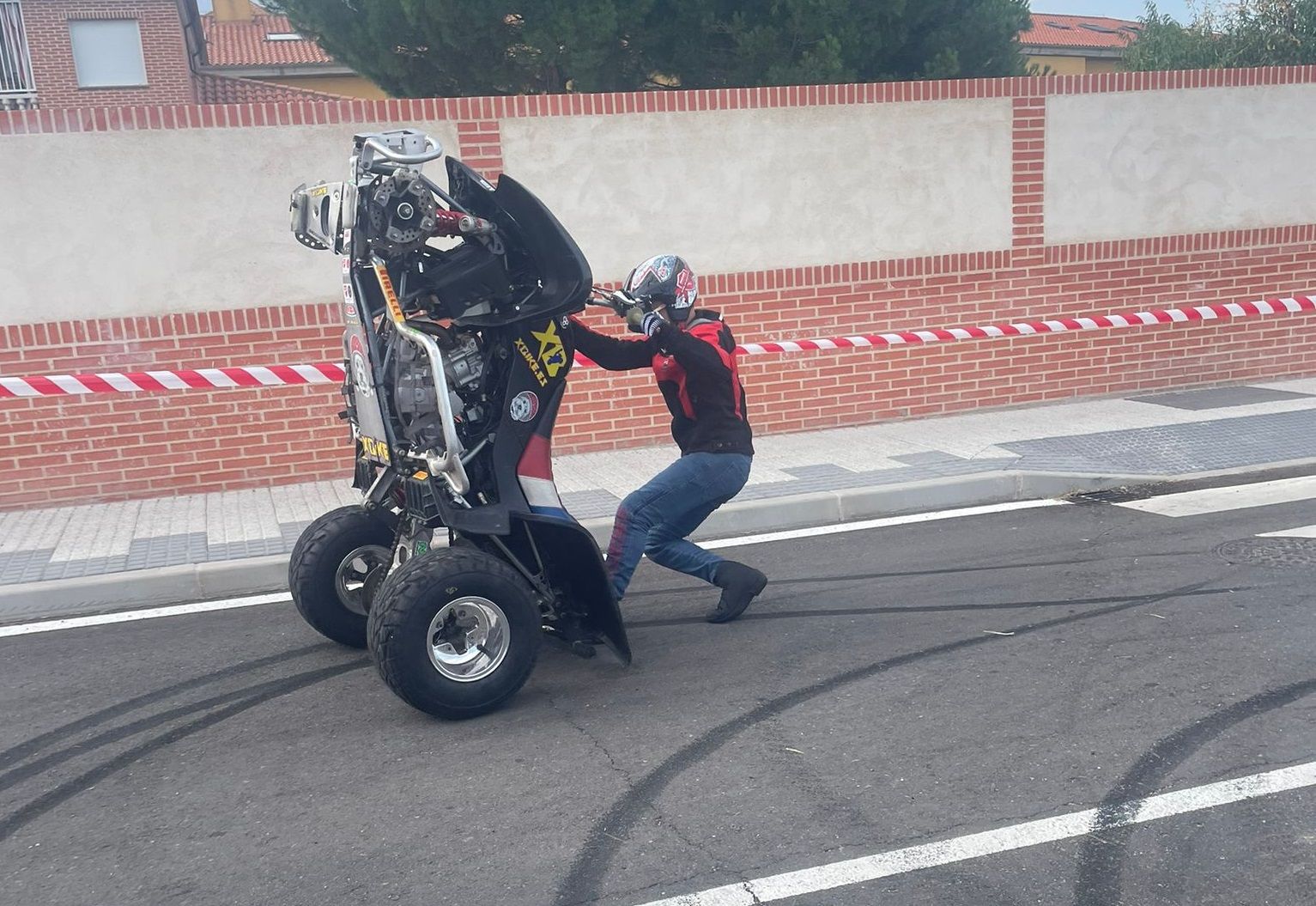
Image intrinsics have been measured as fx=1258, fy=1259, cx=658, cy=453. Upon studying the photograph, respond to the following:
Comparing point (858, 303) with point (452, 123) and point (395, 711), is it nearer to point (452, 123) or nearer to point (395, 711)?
point (452, 123)

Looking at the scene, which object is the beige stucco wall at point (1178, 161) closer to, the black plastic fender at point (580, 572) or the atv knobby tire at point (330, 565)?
the black plastic fender at point (580, 572)

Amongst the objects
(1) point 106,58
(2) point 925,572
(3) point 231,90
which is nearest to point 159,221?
(2) point 925,572

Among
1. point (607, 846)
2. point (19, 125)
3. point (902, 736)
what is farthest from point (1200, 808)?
point (19, 125)

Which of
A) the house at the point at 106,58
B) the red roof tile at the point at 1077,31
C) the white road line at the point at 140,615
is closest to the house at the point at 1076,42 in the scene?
the red roof tile at the point at 1077,31

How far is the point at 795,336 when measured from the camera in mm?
10797

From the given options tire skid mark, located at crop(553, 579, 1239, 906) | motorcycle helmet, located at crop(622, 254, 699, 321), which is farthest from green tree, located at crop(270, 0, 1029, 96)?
tire skid mark, located at crop(553, 579, 1239, 906)

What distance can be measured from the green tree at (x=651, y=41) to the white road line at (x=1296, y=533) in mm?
8954

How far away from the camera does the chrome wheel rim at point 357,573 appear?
19.2 ft

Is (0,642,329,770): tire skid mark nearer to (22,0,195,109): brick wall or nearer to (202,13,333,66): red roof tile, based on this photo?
(22,0,195,109): brick wall

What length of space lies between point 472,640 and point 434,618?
27 cm

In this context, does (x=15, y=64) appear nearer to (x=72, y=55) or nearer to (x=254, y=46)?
(x=72, y=55)

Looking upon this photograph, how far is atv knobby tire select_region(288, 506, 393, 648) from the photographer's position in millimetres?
5793

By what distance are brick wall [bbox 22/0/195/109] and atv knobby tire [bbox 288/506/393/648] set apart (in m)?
29.7

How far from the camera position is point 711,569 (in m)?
6.27
